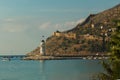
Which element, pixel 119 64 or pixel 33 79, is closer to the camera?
pixel 119 64

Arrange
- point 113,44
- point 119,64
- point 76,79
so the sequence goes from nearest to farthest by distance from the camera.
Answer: point 119,64
point 113,44
point 76,79

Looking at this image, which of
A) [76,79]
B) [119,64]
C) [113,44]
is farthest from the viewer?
[76,79]

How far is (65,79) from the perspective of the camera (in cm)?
9062

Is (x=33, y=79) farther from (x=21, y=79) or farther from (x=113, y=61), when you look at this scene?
(x=113, y=61)

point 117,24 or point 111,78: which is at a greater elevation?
point 117,24

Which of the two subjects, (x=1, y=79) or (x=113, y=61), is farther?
(x=1, y=79)

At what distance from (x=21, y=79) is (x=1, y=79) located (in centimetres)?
480

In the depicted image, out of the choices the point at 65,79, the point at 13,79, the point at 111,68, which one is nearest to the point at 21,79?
the point at 13,79

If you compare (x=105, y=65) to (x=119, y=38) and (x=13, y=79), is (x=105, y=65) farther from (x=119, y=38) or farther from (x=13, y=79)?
(x=13, y=79)

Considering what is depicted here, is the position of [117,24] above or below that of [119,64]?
above

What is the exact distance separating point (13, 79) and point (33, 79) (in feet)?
14.7

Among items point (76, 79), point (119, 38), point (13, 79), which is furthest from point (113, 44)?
point (13, 79)

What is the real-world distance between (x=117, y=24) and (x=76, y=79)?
6281cm

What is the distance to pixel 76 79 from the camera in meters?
88.8
